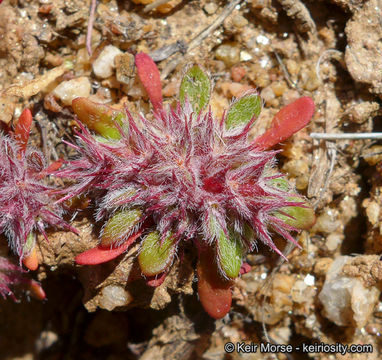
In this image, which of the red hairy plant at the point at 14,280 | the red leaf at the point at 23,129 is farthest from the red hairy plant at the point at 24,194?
the red hairy plant at the point at 14,280

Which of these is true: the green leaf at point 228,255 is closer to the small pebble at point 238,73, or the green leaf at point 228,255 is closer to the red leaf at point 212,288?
the red leaf at point 212,288

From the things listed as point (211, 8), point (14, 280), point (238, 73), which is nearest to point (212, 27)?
point (211, 8)

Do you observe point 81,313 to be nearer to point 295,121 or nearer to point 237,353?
point 237,353

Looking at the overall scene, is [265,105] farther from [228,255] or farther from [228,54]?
[228,255]

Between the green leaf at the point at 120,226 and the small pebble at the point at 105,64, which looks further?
the small pebble at the point at 105,64

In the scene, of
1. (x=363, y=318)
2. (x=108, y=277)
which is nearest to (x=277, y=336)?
(x=363, y=318)

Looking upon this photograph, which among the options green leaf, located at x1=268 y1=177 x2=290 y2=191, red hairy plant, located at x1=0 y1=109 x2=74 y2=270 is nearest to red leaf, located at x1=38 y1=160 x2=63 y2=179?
red hairy plant, located at x1=0 y1=109 x2=74 y2=270
